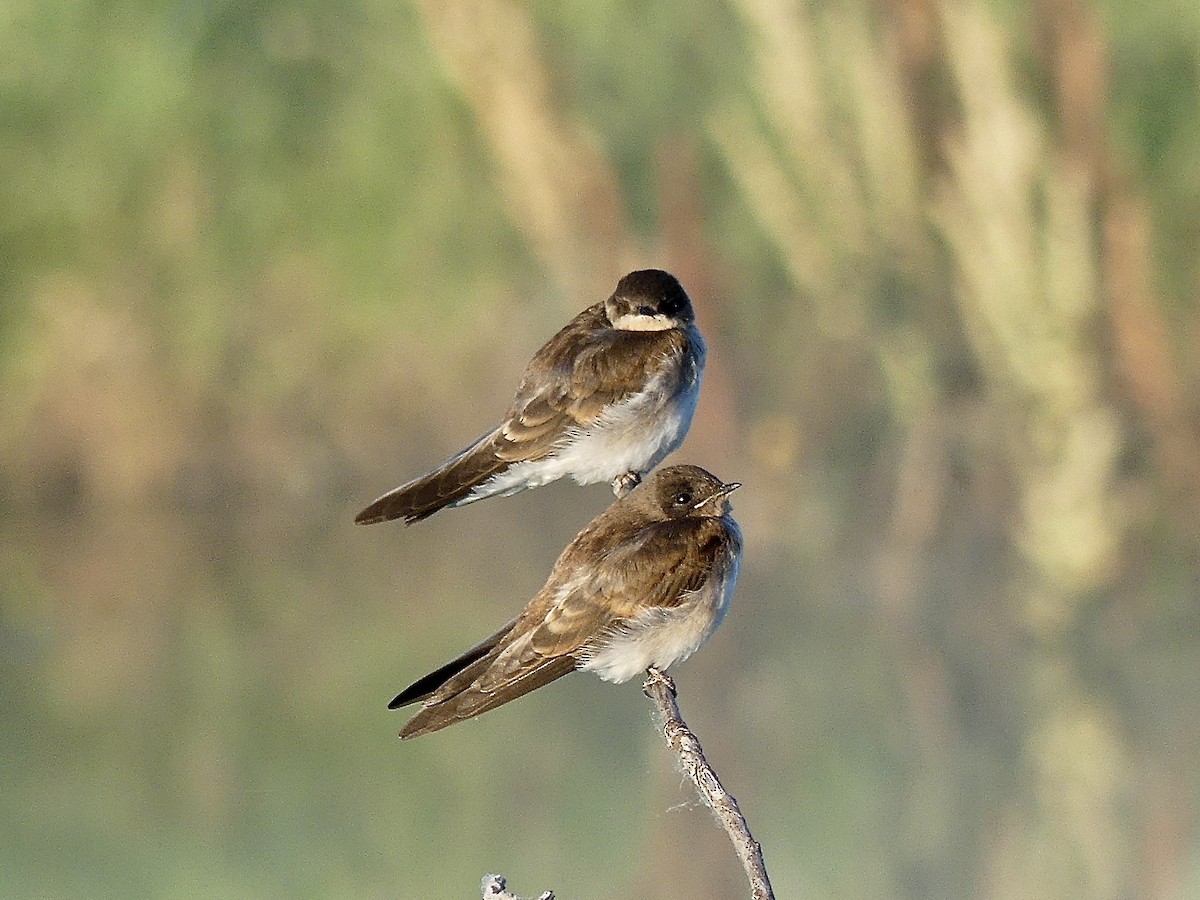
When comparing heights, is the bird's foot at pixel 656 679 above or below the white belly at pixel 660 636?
below

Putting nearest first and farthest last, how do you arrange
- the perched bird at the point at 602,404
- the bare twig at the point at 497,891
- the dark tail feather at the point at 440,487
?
1. the bare twig at the point at 497,891
2. the dark tail feather at the point at 440,487
3. the perched bird at the point at 602,404

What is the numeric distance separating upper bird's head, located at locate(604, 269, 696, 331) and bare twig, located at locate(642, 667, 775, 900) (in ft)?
2.22

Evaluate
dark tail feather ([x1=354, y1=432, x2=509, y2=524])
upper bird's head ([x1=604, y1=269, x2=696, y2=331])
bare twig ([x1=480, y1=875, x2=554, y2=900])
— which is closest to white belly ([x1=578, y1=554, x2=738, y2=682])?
dark tail feather ([x1=354, y1=432, x2=509, y2=524])

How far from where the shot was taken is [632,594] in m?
2.66

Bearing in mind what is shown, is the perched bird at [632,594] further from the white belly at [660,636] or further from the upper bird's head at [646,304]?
the upper bird's head at [646,304]

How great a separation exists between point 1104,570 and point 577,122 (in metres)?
3.38

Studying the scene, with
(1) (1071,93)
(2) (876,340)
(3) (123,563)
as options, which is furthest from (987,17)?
(3) (123,563)

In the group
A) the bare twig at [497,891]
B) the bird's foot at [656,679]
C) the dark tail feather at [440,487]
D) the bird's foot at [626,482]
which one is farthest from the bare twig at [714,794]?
the bird's foot at [626,482]

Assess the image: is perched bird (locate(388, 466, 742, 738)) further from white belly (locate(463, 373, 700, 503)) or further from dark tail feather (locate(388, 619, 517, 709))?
white belly (locate(463, 373, 700, 503))

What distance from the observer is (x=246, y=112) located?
1048 centimetres

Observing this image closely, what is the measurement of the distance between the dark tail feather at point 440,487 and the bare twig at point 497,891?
2.13 ft

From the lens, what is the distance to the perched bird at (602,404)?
2881 mm

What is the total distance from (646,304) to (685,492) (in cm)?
43

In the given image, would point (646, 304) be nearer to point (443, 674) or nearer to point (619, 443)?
point (619, 443)
